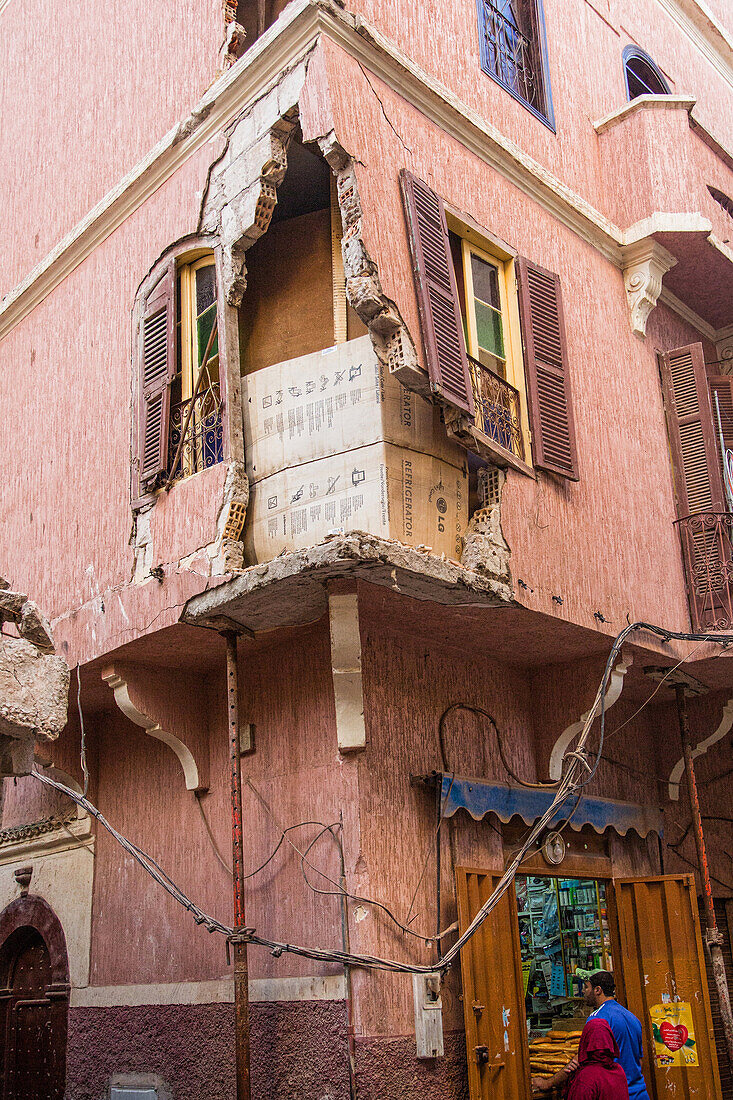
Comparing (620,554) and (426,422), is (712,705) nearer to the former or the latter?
(620,554)

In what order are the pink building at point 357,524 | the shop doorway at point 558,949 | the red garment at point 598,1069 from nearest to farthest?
the red garment at point 598,1069, the pink building at point 357,524, the shop doorway at point 558,949

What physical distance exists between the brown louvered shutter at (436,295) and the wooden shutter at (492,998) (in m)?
3.39

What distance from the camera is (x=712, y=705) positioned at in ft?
34.7

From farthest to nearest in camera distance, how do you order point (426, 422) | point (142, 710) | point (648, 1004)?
point (648, 1004) < point (142, 710) < point (426, 422)

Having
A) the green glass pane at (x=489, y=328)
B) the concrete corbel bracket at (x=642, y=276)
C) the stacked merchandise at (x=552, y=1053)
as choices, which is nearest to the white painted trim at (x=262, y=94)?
the concrete corbel bracket at (x=642, y=276)

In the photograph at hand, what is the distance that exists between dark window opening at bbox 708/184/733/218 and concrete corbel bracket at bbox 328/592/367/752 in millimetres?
6402

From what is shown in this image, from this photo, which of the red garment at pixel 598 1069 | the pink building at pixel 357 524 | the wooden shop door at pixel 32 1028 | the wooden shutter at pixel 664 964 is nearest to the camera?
the red garment at pixel 598 1069

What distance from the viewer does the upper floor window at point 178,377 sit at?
8250mm

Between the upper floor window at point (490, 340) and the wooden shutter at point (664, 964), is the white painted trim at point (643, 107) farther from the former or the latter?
the wooden shutter at point (664, 964)

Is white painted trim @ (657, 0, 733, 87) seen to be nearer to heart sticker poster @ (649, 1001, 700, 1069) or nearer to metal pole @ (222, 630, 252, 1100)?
metal pole @ (222, 630, 252, 1100)

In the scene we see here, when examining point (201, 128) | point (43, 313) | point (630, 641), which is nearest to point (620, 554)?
point (630, 641)

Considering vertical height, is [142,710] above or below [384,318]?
below

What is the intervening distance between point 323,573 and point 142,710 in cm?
225

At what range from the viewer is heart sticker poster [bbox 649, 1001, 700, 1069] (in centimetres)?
864
